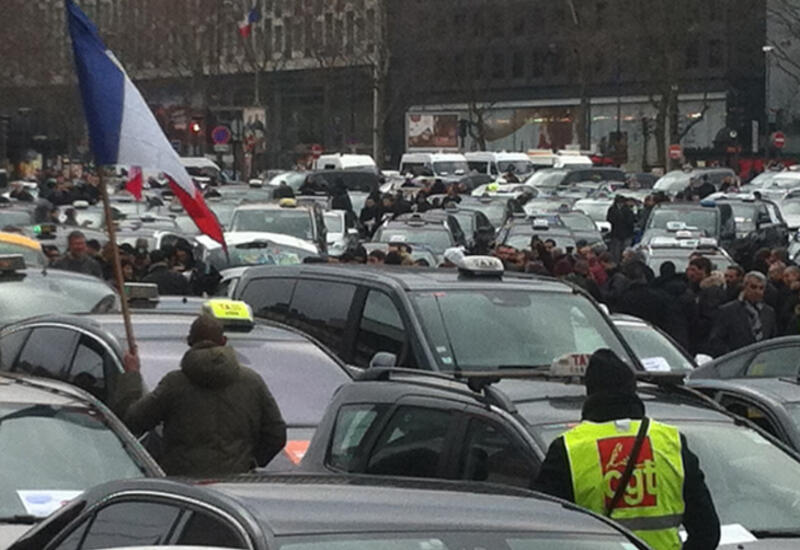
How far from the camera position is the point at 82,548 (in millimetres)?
5914

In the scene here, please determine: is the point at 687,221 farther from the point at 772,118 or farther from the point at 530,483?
the point at 772,118

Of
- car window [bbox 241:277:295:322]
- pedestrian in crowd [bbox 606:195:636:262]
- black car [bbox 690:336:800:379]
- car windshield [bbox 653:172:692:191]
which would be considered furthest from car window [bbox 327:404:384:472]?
car windshield [bbox 653:172:692:191]

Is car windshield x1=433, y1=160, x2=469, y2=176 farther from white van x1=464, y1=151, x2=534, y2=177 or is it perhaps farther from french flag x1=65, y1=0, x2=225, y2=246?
french flag x1=65, y1=0, x2=225, y2=246

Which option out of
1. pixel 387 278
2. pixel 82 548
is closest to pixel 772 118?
pixel 387 278

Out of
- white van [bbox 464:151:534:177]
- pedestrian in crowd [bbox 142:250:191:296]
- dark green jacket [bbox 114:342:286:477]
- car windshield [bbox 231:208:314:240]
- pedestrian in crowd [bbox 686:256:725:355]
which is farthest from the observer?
white van [bbox 464:151:534:177]

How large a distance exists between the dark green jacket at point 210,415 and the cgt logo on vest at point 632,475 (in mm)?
2846

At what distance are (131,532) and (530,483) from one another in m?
2.36

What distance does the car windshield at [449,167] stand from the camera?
66.3m

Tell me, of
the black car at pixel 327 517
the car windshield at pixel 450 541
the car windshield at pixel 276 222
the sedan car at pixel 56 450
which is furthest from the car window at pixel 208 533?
the car windshield at pixel 276 222

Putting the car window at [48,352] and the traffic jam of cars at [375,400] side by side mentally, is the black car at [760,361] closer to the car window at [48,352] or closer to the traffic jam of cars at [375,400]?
the traffic jam of cars at [375,400]

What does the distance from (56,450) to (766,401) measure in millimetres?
3351

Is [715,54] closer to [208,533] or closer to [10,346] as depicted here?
[10,346]

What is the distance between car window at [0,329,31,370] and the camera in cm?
1217

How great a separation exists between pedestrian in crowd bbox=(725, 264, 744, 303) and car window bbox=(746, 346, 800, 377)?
17.7ft
